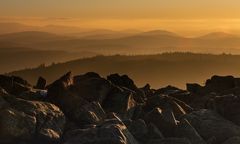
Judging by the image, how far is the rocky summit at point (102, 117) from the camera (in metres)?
23.1

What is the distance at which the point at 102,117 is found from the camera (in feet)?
87.9

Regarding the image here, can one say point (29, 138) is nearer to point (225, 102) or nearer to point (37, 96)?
point (37, 96)

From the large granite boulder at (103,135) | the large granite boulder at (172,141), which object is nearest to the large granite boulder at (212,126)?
the large granite boulder at (172,141)

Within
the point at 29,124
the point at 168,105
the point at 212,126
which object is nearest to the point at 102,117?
the point at 29,124

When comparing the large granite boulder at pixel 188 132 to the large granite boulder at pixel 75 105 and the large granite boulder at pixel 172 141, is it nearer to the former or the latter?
the large granite boulder at pixel 172 141

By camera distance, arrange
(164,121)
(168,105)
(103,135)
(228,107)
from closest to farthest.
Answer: (103,135) < (164,121) < (228,107) < (168,105)

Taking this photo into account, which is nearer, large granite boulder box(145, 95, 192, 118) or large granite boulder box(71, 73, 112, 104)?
large granite boulder box(71, 73, 112, 104)

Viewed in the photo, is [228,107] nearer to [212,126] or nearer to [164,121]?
[212,126]

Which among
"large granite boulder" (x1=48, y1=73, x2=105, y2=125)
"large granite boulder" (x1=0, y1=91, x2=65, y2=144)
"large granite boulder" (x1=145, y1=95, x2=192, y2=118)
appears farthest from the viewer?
"large granite boulder" (x1=145, y1=95, x2=192, y2=118)

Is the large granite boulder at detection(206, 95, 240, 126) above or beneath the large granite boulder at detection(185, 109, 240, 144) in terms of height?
above

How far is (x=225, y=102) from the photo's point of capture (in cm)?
2964

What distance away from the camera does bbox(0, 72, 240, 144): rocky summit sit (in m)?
23.1

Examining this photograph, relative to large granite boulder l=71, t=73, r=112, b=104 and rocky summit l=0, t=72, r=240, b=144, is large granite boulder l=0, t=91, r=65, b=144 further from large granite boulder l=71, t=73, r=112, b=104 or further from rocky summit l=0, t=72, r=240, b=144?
large granite boulder l=71, t=73, r=112, b=104

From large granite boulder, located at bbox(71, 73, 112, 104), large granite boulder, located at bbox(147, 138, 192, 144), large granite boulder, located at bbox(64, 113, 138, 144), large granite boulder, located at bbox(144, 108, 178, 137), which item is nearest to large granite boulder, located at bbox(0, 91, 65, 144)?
large granite boulder, located at bbox(64, 113, 138, 144)
